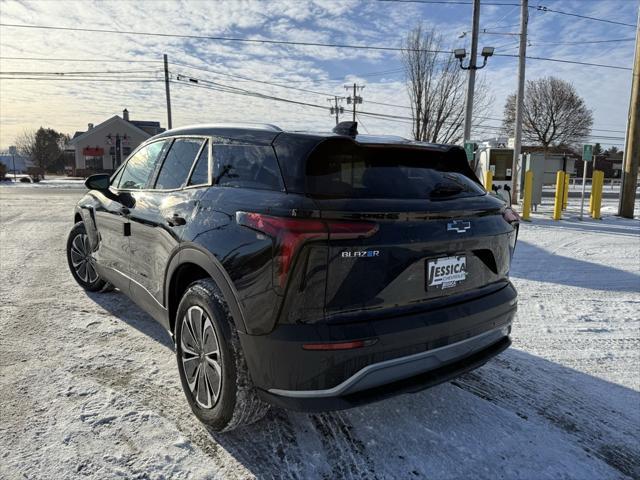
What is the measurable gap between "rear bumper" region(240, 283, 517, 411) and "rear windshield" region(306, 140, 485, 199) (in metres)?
0.64

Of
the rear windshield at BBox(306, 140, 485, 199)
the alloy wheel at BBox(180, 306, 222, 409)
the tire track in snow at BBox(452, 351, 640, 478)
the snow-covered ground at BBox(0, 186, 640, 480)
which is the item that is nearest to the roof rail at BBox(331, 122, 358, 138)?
the rear windshield at BBox(306, 140, 485, 199)

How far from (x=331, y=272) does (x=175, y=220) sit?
51.7 inches

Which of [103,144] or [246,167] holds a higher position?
[103,144]

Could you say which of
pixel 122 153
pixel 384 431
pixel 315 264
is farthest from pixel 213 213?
pixel 122 153

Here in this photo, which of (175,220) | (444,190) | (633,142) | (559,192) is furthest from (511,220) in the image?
(633,142)

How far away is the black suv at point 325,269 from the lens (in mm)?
2053

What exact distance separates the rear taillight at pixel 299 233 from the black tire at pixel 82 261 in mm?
3490

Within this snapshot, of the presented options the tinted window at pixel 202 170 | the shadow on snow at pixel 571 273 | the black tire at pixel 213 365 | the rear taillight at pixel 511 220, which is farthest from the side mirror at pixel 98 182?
the shadow on snow at pixel 571 273

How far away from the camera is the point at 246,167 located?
2545mm

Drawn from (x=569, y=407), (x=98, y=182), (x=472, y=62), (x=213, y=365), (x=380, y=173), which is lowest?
(x=569, y=407)

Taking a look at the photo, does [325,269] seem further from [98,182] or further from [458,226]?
[98,182]

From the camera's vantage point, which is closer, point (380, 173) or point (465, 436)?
point (380, 173)

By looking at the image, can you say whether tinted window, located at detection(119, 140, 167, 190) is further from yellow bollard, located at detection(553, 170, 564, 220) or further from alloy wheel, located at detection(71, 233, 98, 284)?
yellow bollard, located at detection(553, 170, 564, 220)

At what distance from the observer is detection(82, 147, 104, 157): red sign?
54000 mm
